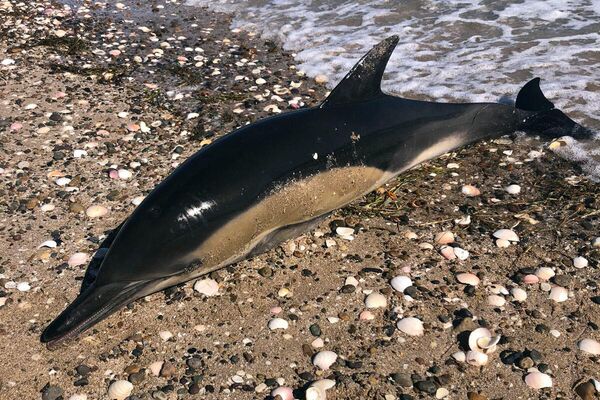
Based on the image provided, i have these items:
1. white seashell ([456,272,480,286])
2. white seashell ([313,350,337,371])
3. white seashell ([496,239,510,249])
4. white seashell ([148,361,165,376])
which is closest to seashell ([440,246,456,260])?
white seashell ([456,272,480,286])

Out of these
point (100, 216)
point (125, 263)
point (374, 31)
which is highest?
point (125, 263)

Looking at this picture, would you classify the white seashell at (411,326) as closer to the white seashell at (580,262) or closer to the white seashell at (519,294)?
the white seashell at (519,294)

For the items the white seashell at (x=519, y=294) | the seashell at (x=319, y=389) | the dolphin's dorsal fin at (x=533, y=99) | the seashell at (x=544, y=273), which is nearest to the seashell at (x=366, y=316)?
the seashell at (x=319, y=389)

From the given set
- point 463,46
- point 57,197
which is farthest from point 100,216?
point 463,46

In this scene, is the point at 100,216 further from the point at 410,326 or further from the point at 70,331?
the point at 410,326

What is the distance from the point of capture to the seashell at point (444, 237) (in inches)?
195

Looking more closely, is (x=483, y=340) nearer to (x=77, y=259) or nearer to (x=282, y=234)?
(x=282, y=234)

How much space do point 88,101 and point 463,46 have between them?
5.40 metres

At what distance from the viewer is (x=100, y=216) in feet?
17.4

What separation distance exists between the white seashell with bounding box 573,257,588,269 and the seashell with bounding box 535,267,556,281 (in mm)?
213

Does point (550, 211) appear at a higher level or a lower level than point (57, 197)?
lower

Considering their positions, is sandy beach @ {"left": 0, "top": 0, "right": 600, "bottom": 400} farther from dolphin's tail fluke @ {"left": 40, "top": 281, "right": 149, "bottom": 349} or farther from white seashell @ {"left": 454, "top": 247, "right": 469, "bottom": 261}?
dolphin's tail fluke @ {"left": 40, "top": 281, "right": 149, "bottom": 349}

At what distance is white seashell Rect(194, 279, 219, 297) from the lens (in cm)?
449

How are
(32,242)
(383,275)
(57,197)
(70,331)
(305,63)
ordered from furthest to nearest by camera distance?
(305,63)
(57,197)
(32,242)
(383,275)
(70,331)
